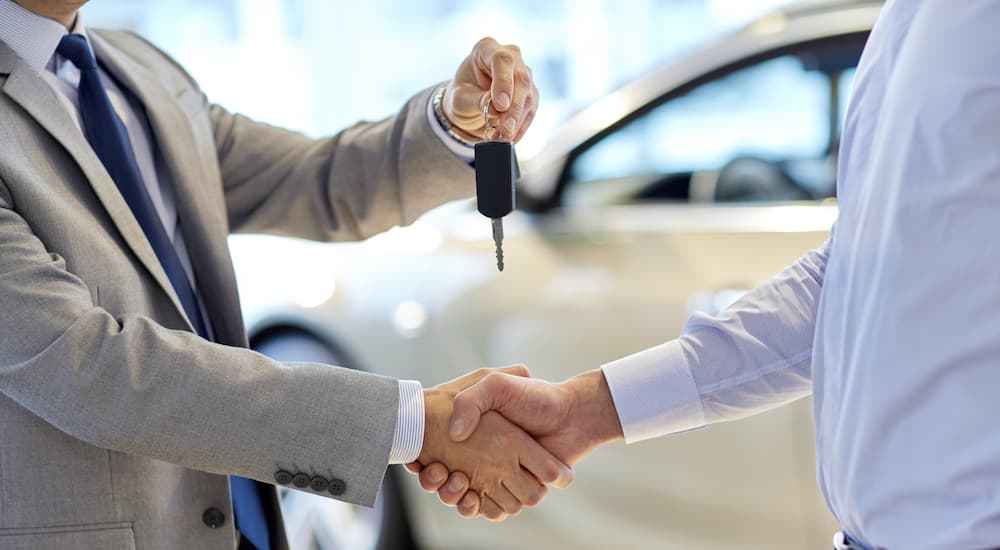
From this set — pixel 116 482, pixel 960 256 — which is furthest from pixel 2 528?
pixel 960 256

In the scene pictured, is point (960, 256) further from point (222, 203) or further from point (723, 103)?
point (723, 103)

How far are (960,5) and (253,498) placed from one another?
1.20 m

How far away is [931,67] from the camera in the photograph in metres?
1.06

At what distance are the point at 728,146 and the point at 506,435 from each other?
5.33 feet

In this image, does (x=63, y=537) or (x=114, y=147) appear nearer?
(x=63, y=537)

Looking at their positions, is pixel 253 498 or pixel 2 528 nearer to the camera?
pixel 2 528

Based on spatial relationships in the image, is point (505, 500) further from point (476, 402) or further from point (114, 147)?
point (114, 147)

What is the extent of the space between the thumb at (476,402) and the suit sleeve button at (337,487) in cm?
23

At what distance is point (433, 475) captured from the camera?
5.16ft

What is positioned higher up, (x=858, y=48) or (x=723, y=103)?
(x=858, y=48)

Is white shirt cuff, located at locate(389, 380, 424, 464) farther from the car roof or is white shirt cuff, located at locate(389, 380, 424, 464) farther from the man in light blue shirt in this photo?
the car roof

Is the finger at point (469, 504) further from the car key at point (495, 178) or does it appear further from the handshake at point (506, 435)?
the car key at point (495, 178)

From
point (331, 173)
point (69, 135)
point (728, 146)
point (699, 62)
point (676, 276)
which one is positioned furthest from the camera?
point (728, 146)

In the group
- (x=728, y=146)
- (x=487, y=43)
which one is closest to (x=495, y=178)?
(x=487, y=43)
